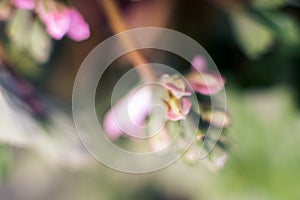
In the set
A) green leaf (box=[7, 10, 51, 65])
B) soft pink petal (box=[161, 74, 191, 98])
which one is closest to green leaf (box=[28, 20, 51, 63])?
green leaf (box=[7, 10, 51, 65])

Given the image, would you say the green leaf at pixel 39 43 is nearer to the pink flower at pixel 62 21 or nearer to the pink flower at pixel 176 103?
the pink flower at pixel 62 21

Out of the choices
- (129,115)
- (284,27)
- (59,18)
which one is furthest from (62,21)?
(284,27)

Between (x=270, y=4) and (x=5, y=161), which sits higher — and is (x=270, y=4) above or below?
above

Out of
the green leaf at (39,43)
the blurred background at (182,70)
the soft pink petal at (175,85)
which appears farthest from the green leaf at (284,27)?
the green leaf at (39,43)

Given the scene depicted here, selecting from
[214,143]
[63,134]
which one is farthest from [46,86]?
[214,143]

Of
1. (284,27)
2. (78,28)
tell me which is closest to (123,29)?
(78,28)

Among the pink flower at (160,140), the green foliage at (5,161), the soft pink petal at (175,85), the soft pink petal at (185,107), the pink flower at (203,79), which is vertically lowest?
the green foliage at (5,161)

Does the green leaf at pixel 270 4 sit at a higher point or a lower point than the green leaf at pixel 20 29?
higher

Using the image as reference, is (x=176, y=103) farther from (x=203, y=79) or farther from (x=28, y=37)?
(x=28, y=37)
